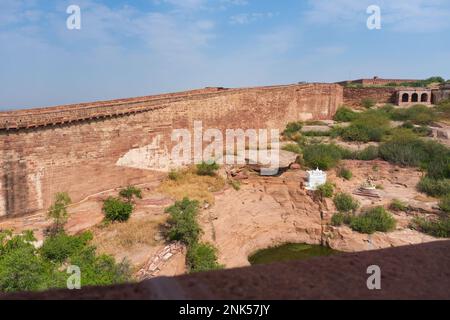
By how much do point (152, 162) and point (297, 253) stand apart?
6352mm

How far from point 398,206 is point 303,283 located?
1178 centimetres

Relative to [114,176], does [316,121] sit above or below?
above

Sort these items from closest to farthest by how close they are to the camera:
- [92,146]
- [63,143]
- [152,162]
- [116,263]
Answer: [116,263] → [63,143] → [92,146] → [152,162]

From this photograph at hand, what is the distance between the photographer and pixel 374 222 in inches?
433

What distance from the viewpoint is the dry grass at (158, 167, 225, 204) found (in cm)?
1186

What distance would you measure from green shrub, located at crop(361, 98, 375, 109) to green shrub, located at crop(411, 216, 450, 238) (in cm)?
1697

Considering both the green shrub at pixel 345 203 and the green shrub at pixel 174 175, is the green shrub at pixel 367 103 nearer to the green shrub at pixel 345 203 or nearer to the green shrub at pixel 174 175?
the green shrub at pixel 345 203

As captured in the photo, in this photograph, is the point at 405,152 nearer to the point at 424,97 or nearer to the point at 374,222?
the point at 374,222

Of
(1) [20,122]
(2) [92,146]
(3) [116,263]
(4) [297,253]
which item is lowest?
(4) [297,253]

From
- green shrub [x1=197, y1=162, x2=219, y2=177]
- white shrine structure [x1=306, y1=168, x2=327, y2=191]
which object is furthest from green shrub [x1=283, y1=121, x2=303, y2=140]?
green shrub [x1=197, y1=162, x2=219, y2=177]

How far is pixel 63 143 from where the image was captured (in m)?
10.5

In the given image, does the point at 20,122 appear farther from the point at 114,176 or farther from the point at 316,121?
the point at 316,121

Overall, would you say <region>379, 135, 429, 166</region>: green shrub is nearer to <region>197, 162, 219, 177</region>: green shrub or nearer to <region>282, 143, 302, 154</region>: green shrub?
<region>282, 143, 302, 154</region>: green shrub

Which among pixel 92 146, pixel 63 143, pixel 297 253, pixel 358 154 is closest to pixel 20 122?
pixel 63 143
